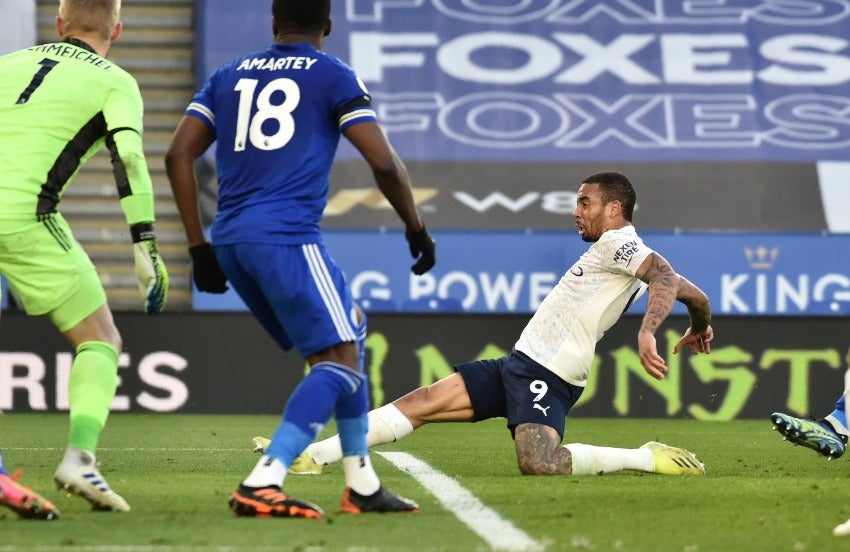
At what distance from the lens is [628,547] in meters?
4.42

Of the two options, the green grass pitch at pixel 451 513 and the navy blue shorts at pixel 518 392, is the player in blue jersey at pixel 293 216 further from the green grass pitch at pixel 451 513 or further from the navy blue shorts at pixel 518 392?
the navy blue shorts at pixel 518 392

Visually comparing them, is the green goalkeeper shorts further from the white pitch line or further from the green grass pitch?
the white pitch line

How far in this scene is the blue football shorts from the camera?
16.4ft

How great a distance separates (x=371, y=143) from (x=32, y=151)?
1155 millimetres

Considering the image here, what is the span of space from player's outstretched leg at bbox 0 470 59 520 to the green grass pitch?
2.6 inches

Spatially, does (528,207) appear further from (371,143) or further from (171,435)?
(371,143)

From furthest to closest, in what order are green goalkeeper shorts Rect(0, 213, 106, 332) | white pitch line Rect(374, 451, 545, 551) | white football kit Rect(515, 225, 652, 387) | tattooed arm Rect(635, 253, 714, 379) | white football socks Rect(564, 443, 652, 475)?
white football kit Rect(515, 225, 652, 387), white football socks Rect(564, 443, 652, 475), tattooed arm Rect(635, 253, 714, 379), green goalkeeper shorts Rect(0, 213, 106, 332), white pitch line Rect(374, 451, 545, 551)

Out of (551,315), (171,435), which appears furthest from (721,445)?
(171,435)

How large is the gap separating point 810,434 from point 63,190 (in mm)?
3677

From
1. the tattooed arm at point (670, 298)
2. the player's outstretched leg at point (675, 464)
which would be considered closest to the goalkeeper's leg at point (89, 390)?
the tattooed arm at point (670, 298)

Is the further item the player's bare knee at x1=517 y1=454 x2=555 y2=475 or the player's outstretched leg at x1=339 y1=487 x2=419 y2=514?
the player's bare knee at x1=517 y1=454 x2=555 y2=475

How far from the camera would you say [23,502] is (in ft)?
15.9

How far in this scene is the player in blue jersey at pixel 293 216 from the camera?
4.98m

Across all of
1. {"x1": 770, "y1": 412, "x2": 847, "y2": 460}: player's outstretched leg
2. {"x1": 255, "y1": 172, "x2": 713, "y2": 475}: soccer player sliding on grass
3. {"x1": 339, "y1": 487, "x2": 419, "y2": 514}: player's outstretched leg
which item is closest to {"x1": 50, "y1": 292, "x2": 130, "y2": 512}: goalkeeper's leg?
{"x1": 339, "y1": 487, "x2": 419, "y2": 514}: player's outstretched leg
